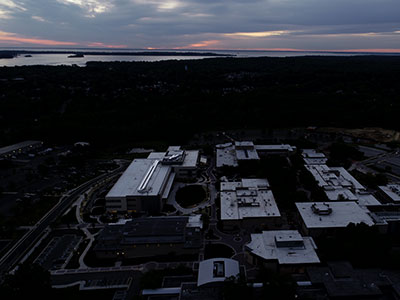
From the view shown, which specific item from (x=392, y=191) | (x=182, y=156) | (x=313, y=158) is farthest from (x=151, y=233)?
(x=313, y=158)

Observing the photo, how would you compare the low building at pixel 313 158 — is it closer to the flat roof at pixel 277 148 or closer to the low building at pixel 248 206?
the flat roof at pixel 277 148

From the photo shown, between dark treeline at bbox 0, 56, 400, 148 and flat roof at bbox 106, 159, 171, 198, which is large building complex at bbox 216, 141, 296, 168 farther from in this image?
dark treeline at bbox 0, 56, 400, 148

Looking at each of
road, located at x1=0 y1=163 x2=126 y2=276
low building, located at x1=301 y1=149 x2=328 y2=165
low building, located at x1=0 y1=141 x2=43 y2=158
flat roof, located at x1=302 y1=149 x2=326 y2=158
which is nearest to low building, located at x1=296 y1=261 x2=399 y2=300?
low building, located at x1=301 y1=149 x2=328 y2=165

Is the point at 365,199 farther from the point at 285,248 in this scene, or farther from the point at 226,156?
the point at 226,156

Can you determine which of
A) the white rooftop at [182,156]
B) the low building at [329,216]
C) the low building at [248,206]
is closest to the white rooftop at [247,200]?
the low building at [248,206]

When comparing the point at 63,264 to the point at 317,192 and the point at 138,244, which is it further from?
the point at 317,192
